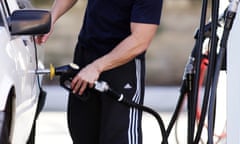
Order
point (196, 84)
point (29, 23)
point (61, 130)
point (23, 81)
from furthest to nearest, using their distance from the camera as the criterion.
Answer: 1. point (61, 130)
2. point (23, 81)
3. point (29, 23)
4. point (196, 84)

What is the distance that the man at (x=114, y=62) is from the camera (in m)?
3.88

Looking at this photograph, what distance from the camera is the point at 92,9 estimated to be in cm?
426

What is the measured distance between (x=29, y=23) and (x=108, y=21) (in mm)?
558

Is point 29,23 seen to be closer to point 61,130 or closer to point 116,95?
point 116,95

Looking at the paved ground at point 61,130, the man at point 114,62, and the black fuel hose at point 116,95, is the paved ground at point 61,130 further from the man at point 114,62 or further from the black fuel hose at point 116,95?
the black fuel hose at point 116,95

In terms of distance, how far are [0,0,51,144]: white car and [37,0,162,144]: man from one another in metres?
0.31

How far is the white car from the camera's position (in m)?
3.51

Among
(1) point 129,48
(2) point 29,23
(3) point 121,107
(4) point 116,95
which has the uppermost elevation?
(2) point 29,23

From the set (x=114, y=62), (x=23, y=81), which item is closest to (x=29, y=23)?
(x=23, y=81)

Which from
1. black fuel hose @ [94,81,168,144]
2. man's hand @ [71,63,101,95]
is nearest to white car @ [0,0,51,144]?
man's hand @ [71,63,101,95]

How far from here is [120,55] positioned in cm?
389

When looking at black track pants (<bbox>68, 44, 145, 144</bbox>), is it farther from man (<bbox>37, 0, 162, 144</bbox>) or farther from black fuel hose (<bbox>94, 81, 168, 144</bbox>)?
black fuel hose (<bbox>94, 81, 168, 144</bbox>)

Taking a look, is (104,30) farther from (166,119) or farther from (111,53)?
(166,119)

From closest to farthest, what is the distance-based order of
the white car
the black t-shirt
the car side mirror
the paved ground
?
1. the white car
2. the car side mirror
3. the black t-shirt
4. the paved ground
